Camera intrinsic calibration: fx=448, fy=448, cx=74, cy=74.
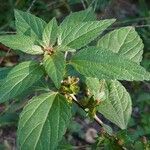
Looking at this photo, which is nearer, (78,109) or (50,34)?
(50,34)

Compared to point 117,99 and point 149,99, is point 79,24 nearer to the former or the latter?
point 117,99

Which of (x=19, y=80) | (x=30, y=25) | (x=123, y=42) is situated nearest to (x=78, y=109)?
(x=123, y=42)

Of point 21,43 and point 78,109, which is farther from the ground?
point 21,43

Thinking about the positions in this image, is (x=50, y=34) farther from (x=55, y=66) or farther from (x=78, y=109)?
(x=78, y=109)

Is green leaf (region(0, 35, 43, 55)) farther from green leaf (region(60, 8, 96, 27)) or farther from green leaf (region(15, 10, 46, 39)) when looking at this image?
green leaf (region(60, 8, 96, 27))

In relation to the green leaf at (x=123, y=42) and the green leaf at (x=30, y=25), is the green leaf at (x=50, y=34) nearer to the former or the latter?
the green leaf at (x=30, y=25)

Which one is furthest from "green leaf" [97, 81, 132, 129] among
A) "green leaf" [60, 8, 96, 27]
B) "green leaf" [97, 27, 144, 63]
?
"green leaf" [60, 8, 96, 27]

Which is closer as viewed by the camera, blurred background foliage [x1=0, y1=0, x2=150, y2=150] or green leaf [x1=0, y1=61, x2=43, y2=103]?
green leaf [x1=0, y1=61, x2=43, y2=103]
